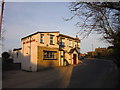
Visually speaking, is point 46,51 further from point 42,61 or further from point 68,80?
point 68,80

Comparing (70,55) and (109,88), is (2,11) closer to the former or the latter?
(109,88)

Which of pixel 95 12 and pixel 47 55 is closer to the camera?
pixel 95 12

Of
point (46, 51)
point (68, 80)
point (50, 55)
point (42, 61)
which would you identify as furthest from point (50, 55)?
point (68, 80)

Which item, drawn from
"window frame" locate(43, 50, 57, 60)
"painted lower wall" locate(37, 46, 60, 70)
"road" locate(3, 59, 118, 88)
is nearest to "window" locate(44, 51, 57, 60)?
"window frame" locate(43, 50, 57, 60)

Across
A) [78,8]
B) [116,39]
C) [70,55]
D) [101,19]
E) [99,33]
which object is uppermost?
[78,8]

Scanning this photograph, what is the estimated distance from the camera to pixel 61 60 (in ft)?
58.4

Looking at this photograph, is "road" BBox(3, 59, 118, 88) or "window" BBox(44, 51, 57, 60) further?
"window" BBox(44, 51, 57, 60)

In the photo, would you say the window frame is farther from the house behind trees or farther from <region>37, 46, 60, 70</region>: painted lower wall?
<region>37, 46, 60, 70</region>: painted lower wall

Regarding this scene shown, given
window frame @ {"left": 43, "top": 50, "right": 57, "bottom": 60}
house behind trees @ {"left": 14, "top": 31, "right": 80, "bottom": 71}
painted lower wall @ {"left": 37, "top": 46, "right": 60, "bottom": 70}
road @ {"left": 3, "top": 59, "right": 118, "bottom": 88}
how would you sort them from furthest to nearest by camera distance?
1. window frame @ {"left": 43, "top": 50, "right": 57, "bottom": 60}
2. house behind trees @ {"left": 14, "top": 31, "right": 80, "bottom": 71}
3. painted lower wall @ {"left": 37, "top": 46, "right": 60, "bottom": 70}
4. road @ {"left": 3, "top": 59, "right": 118, "bottom": 88}

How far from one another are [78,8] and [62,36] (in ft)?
36.1

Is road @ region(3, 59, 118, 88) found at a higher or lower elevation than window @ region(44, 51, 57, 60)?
lower

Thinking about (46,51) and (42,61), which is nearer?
(42,61)

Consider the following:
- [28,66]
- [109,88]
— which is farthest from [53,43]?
[109,88]

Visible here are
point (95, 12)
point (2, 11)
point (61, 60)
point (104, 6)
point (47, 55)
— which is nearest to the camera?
point (104, 6)
